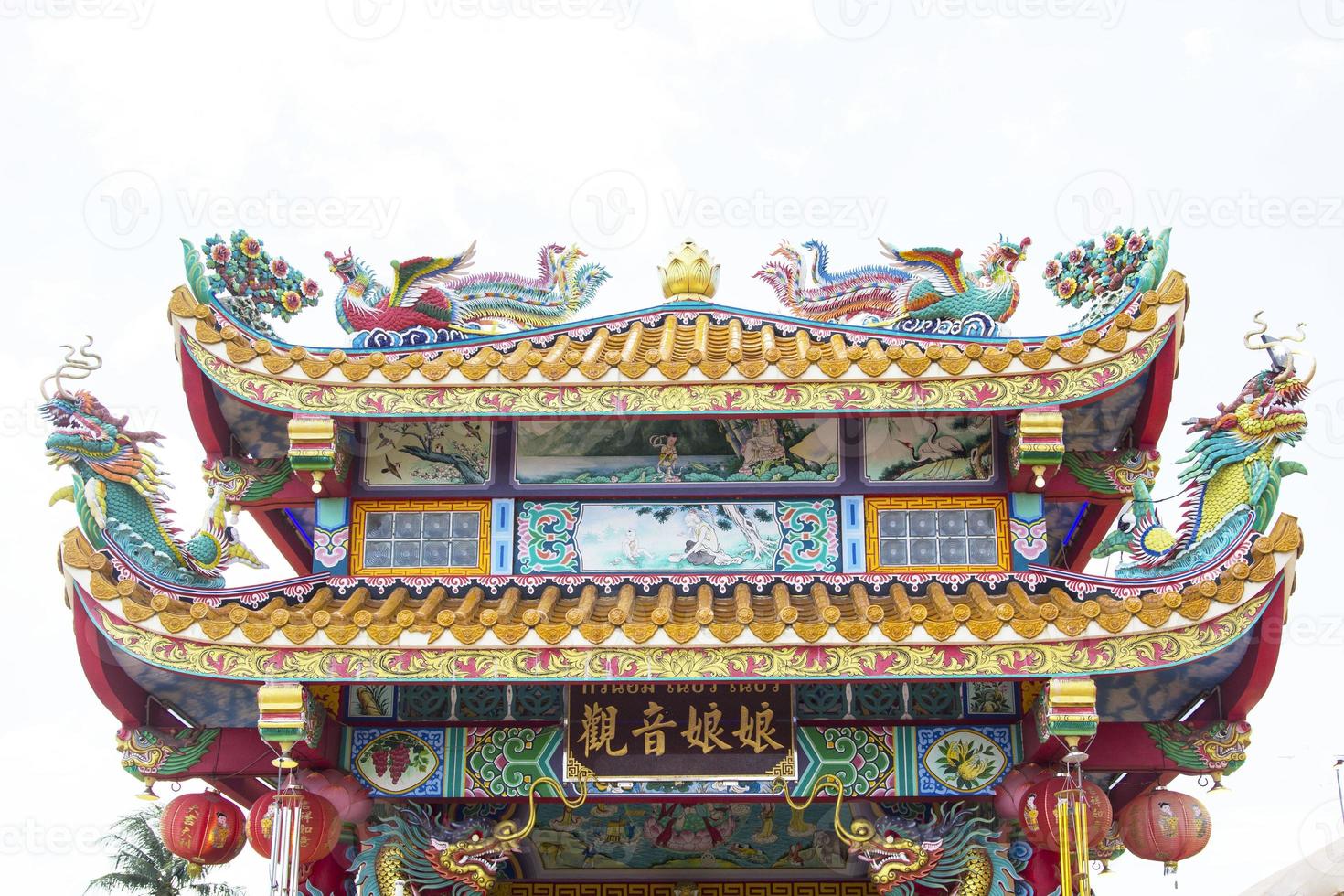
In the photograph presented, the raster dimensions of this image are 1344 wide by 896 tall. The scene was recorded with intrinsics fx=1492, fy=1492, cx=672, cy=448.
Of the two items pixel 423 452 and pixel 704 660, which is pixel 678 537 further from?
pixel 423 452

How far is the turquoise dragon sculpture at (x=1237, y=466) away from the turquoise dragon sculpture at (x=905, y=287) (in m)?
1.94

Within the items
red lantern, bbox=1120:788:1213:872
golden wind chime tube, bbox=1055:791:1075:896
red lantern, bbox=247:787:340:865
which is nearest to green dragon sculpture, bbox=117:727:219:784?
red lantern, bbox=247:787:340:865

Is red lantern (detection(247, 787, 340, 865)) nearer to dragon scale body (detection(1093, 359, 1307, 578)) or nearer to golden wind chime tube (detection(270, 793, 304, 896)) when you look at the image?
golden wind chime tube (detection(270, 793, 304, 896))

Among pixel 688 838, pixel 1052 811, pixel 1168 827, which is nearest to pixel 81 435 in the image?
pixel 688 838

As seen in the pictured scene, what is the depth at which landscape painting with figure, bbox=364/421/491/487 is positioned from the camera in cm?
1184

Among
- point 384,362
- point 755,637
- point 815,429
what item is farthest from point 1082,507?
point 384,362

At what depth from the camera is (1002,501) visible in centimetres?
1163

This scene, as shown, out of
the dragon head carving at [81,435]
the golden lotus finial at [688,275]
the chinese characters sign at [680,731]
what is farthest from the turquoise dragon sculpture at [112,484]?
the golden lotus finial at [688,275]

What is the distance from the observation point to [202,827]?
34.9 feet

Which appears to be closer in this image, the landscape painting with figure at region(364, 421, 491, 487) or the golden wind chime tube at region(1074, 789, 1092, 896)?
the golden wind chime tube at region(1074, 789, 1092, 896)

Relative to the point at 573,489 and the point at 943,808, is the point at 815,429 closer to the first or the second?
the point at 573,489

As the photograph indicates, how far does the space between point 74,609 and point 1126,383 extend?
7597 millimetres

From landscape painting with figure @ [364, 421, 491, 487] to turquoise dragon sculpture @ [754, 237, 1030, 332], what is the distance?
9.23 feet

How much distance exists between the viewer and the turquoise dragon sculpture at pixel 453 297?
1202 cm
